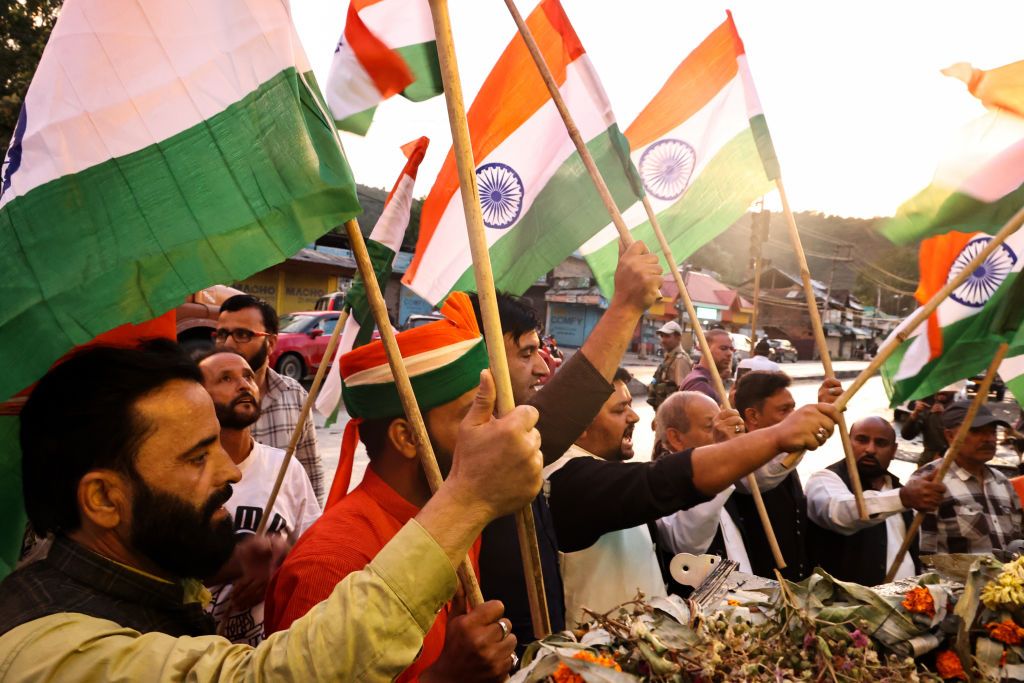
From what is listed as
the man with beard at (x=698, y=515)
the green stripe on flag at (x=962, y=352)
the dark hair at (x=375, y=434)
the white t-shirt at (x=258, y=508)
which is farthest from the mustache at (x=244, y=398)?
the green stripe on flag at (x=962, y=352)

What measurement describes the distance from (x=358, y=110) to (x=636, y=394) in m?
17.7

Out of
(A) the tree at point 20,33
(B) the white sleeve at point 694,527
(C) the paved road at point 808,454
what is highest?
(A) the tree at point 20,33

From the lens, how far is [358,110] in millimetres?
2355

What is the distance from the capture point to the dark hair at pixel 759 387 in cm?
388

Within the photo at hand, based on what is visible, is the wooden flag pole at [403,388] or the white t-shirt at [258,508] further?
the white t-shirt at [258,508]

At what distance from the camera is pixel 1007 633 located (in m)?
1.67

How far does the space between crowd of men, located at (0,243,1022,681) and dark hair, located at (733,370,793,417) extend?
52 cm

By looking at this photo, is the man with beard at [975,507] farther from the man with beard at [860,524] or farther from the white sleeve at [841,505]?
the white sleeve at [841,505]

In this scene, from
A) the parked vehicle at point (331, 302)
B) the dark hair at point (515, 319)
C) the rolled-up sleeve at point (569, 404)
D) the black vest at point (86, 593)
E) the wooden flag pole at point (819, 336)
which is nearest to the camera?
the black vest at point (86, 593)

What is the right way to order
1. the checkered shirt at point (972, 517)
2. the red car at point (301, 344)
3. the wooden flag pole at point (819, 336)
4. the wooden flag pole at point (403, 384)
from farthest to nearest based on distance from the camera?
the red car at point (301, 344) → the checkered shirt at point (972, 517) → the wooden flag pole at point (819, 336) → the wooden flag pole at point (403, 384)

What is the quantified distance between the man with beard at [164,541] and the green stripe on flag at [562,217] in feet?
5.70

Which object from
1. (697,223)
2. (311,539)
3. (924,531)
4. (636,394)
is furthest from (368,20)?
(636,394)

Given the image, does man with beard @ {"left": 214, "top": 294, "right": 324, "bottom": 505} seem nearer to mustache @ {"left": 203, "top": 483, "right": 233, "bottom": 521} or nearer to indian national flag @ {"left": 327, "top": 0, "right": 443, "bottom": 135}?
indian national flag @ {"left": 327, "top": 0, "right": 443, "bottom": 135}

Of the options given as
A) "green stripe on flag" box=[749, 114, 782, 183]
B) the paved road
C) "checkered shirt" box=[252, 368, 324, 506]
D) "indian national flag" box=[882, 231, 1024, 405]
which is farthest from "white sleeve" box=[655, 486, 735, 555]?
the paved road
